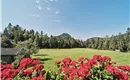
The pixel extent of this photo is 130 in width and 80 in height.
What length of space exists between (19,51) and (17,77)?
32.9m

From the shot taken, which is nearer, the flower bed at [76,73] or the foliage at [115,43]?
the flower bed at [76,73]

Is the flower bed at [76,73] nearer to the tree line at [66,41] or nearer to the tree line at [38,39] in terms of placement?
the tree line at [66,41]

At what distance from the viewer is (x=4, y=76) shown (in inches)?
145

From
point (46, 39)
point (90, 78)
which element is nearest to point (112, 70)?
point (90, 78)

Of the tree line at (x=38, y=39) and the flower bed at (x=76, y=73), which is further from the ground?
the tree line at (x=38, y=39)

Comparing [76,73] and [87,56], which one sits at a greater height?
[76,73]

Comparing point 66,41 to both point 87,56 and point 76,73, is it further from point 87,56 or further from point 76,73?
point 76,73

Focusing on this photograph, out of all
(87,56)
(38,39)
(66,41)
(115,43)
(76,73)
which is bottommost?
(87,56)

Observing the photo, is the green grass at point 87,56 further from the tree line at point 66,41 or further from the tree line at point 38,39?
the tree line at point 38,39

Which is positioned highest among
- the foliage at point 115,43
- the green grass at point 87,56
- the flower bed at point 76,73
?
the foliage at point 115,43

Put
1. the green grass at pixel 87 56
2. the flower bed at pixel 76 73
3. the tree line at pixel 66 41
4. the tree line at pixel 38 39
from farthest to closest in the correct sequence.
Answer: the tree line at pixel 38 39 → the tree line at pixel 66 41 → the green grass at pixel 87 56 → the flower bed at pixel 76 73

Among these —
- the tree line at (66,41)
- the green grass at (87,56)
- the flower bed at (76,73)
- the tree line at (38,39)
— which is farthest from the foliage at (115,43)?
the flower bed at (76,73)

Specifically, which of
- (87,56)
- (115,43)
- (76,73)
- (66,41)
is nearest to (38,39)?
(66,41)

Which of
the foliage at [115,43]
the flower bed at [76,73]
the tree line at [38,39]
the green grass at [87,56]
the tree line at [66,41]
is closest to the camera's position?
the flower bed at [76,73]
